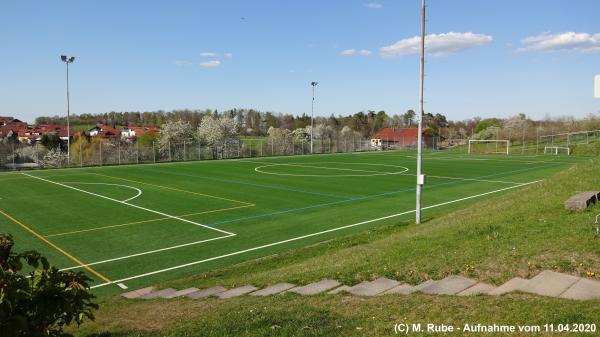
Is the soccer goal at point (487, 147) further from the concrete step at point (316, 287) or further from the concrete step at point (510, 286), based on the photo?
the concrete step at point (510, 286)

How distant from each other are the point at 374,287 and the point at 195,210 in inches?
585

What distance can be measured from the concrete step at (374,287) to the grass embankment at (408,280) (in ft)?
0.98

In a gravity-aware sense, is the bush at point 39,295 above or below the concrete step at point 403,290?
above

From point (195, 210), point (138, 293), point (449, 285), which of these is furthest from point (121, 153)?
point (449, 285)

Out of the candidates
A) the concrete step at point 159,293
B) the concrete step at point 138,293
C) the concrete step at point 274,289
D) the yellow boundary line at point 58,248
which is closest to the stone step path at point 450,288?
the concrete step at point 274,289

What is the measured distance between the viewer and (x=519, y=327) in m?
4.98

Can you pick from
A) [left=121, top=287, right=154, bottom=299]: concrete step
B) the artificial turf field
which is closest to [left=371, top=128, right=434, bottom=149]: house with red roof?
the artificial turf field

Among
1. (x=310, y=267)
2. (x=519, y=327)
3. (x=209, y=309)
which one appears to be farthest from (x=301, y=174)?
(x=519, y=327)

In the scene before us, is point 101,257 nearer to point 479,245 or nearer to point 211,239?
point 211,239

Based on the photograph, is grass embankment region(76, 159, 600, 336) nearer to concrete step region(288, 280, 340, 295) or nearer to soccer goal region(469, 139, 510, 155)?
concrete step region(288, 280, 340, 295)

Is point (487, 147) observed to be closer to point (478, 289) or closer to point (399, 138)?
point (399, 138)

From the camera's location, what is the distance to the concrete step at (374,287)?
7.53 metres

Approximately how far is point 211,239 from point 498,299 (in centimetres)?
1173

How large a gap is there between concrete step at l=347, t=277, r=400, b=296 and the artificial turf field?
6.16 meters
